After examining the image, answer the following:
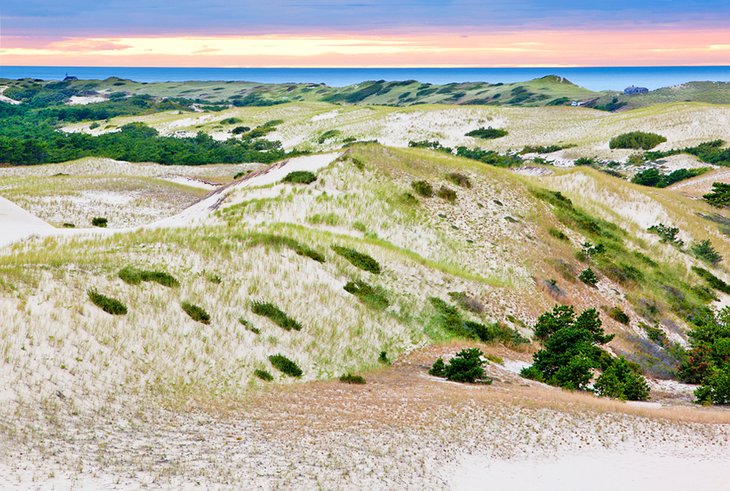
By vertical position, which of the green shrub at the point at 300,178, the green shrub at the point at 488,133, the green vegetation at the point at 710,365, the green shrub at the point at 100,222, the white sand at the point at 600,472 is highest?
the green shrub at the point at 488,133

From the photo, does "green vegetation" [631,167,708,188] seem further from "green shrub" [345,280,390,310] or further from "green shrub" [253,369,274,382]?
"green shrub" [253,369,274,382]

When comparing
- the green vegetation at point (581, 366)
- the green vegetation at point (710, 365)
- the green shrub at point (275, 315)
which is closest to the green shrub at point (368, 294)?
the green shrub at point (275, 315)

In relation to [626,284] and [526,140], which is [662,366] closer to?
[626,284]

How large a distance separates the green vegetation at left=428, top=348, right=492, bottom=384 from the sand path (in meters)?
20.9

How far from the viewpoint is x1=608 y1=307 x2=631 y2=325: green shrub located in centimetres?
4322

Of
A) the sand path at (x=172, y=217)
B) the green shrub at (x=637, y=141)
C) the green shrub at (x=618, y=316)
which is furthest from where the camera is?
the green shrub at (x=637, y=141)

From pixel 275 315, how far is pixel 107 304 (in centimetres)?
753

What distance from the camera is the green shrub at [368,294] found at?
116 ft

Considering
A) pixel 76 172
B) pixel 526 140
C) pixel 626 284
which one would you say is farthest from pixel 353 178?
pixel 526 140

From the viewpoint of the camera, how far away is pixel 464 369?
29062 millimetres

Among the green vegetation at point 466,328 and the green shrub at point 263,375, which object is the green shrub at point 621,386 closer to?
the green vegetation at point 466,328

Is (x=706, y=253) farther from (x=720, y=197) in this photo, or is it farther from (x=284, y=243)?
(x=284, y=243)

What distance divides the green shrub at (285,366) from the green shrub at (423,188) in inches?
1112

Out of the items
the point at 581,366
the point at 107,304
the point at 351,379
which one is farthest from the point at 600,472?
the point at 107,304
